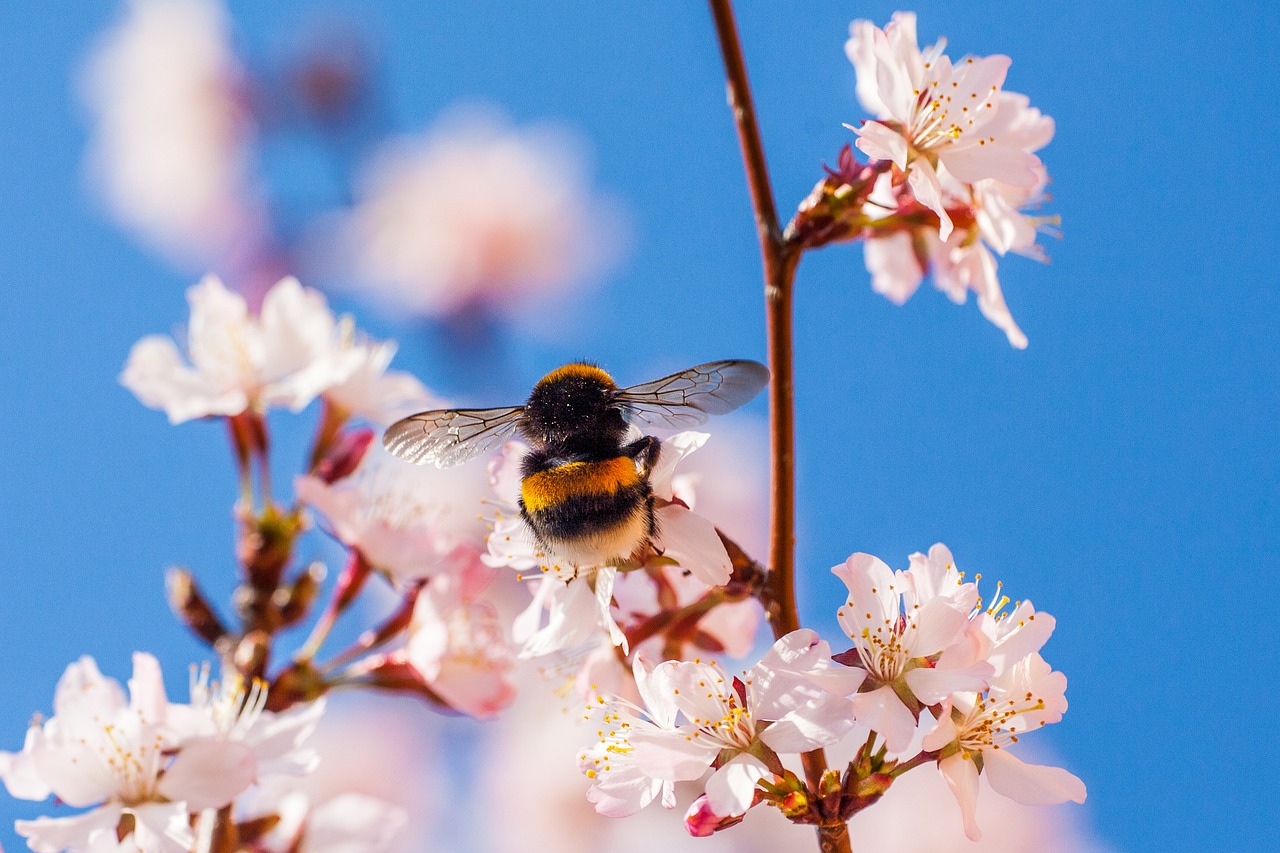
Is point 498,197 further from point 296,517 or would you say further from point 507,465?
point 507,465

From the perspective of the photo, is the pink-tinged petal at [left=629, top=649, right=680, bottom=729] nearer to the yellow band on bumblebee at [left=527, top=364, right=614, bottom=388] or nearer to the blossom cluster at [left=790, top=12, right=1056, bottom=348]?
the yellow band on bumblebee at [left=527, top=364, right=614, bottom=388]

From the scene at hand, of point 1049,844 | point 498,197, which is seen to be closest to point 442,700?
point 1049,844

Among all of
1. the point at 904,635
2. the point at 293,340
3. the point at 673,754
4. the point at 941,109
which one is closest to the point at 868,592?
the point at 904,635

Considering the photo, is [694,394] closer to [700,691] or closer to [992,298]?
[700,691]

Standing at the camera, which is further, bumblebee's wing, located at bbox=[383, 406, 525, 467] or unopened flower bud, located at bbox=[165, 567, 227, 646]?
unopened flower bud, located at bbox=[165, 567, 227, 646]

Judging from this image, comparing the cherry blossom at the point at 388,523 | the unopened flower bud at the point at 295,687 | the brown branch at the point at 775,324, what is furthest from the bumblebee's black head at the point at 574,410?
the unopened flower bud at the point at 295,687

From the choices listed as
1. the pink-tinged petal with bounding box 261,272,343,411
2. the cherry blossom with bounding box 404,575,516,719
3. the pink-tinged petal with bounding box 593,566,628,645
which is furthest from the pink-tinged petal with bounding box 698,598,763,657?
the pink-tinged petal with bounding box 261,272,343,411
